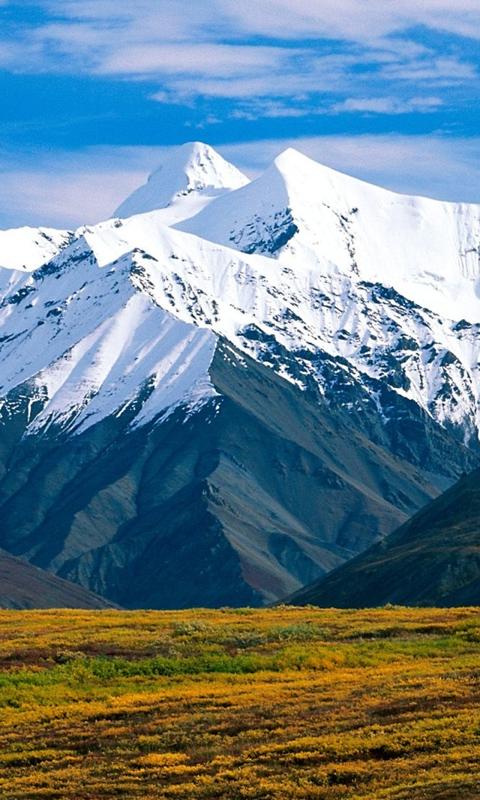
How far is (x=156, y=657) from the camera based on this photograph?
3337 inches

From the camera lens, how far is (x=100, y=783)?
180ft

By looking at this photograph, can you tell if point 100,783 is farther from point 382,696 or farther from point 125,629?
point 125,629

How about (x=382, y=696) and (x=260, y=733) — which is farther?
(x=382, y=696)

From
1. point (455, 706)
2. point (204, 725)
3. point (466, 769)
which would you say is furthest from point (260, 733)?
point (466, 769)

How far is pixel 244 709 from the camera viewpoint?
66.9 m

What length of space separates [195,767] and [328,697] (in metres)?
13.5

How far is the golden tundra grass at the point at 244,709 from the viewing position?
175 feet

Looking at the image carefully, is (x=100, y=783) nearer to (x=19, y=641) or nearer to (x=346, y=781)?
(x=346, y=781)

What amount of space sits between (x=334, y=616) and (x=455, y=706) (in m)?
43.8

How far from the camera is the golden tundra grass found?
175ft

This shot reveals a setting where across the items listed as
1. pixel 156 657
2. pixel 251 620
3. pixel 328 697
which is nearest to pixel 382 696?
pixel 328 697

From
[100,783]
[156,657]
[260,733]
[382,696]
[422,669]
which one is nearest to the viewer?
[100,783]

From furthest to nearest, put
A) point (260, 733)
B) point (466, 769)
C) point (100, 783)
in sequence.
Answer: point (260, 733) → point (100, 783) → point (466, 769)

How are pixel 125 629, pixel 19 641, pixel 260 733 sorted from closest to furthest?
1. pixel 260 733
2. pixel 19 641
3. pixel 125 629
